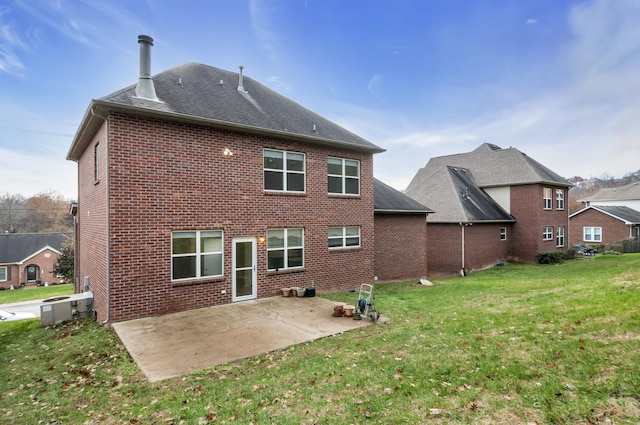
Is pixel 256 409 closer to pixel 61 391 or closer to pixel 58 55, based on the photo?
pixel 61 391

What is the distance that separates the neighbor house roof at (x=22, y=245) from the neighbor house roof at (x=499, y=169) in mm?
50903

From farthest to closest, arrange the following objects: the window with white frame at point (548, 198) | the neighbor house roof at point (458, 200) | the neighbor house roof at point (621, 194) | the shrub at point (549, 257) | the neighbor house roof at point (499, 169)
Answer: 1. the neighbor house roof at point (621, 194)
2. the window with white frame at point (548, 198)
3. the neighbor house roof at point (499, 169)
4. the shrub at point (549, 257)
5. the neighbor house roof at point (458, 200)

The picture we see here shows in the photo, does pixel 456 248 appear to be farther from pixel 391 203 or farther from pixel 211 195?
pixel 211 195

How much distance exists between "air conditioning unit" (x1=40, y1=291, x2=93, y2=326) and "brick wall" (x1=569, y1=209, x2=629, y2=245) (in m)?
44.4

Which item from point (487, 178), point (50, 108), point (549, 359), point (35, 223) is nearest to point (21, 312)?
point (50, 108)

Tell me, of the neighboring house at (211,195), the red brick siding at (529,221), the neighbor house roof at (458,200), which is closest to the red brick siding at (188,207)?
the neighboring house at (211,195)

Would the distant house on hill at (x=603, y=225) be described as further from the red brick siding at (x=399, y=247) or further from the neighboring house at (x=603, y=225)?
the red brick siding at (x=399, y=247)

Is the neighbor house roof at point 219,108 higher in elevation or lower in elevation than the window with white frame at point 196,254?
Result: higher

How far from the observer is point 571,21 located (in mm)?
15477

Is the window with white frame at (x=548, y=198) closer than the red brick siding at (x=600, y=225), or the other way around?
the window with white frame at (x=548, y=198)

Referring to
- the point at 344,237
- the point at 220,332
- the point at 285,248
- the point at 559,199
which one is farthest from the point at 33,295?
the point at 559,199

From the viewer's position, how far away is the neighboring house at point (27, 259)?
145 feet

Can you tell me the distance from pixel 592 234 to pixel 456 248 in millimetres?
25344

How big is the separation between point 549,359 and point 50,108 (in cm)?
3059
